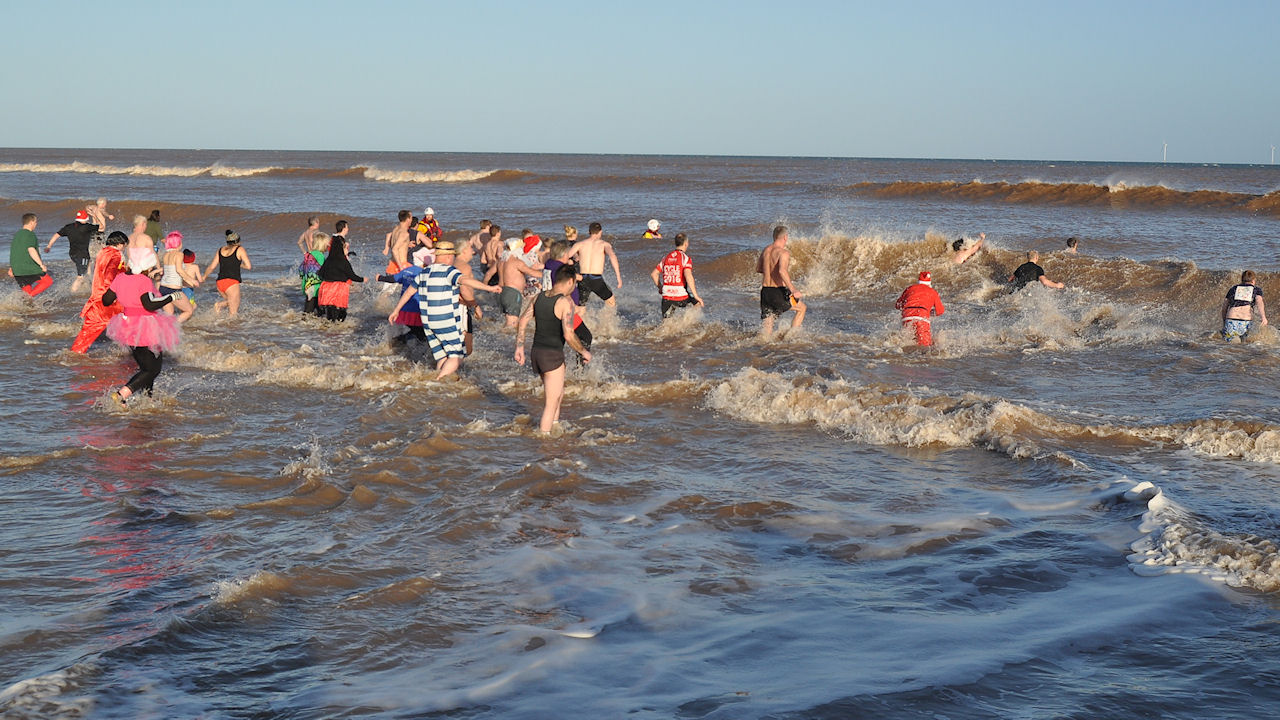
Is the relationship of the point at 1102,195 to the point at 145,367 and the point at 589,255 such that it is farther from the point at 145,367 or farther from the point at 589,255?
the point at 145,367

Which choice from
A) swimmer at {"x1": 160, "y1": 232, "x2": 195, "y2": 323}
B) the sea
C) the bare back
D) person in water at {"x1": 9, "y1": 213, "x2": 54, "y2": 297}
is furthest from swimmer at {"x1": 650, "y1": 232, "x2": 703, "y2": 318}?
person in water at {"x1": 9, "y1": 213, "x2": 54, "y2": 297}

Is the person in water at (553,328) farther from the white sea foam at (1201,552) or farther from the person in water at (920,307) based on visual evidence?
the person in water at (920,307)

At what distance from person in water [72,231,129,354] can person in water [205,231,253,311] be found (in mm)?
2253

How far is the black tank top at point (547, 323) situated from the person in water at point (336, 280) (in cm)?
550

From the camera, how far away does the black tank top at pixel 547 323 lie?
8.57 metres

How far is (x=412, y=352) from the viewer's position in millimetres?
12289

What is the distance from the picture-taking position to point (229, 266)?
1442 cm

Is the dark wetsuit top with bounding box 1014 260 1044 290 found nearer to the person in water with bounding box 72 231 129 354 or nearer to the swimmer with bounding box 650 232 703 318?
the swimmer with bounding box 650 232 703 318

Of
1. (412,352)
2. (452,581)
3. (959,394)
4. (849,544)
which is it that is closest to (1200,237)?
(959,394)

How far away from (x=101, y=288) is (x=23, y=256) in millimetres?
5416

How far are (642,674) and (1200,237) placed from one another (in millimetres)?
26373

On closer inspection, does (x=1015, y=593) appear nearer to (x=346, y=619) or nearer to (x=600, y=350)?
(x=346, y=619)

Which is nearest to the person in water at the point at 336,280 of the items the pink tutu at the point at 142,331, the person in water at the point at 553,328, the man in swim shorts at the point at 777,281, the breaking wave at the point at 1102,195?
the pink tutu at the point at 142,331

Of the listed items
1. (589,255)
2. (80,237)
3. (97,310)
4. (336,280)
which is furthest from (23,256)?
(589,255)
